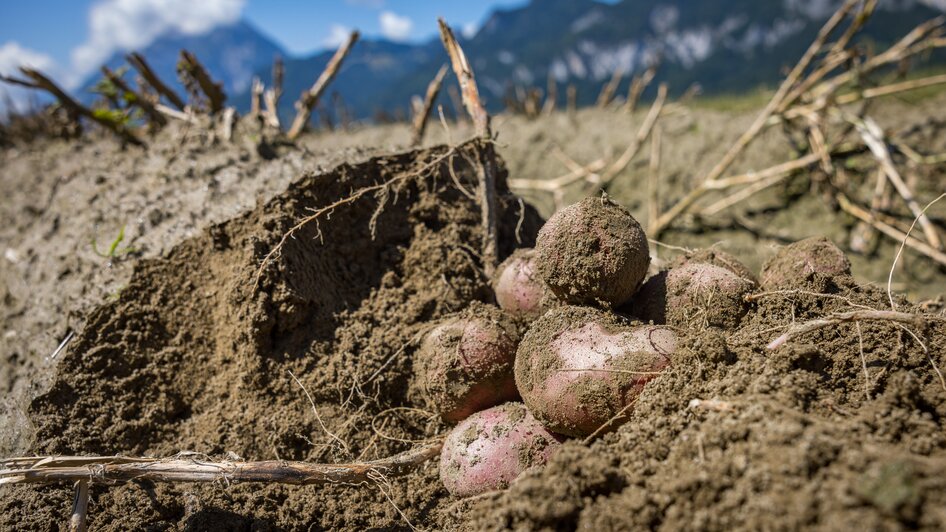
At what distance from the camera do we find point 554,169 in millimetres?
8047

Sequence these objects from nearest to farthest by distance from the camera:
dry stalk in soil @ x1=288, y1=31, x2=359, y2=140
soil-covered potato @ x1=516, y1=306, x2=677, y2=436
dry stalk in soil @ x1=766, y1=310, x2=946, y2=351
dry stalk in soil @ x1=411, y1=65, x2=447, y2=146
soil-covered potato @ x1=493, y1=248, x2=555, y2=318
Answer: dry stalk in soil @ x1=766, y1=310, x2=946, y2=351 → soil-covered potato @ x1=516, y1=306, x2=677, y2=436 → soil-covered potato @ x1=493, y1=248, x2=555, y2=318 → dry stalk in soil @ x1=411, y1=65, x2=447, y2=146 → dry stalk in soil @ x1=288, y1=31, x2=359, y2=140

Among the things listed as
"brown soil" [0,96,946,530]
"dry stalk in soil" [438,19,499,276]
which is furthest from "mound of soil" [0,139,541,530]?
"dry stalk in soil" [438,19,499,276]

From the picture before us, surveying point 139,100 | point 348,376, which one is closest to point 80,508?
point 348,376

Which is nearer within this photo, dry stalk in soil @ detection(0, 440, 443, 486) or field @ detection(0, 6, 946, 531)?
field @ detection(0, 6, 946, 531)

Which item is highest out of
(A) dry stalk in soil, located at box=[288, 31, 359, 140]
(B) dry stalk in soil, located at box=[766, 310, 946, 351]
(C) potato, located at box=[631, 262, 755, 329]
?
(A) dry stalk in soil, located at box=[288, 31, 359, 140]

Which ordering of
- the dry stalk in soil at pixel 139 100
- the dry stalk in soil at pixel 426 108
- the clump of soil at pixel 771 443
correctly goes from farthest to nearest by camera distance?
the dry stalk in soil at pixel 139 100
the dry stalk in soil at pixel 426 108
the clump of soil at pixel 771 443

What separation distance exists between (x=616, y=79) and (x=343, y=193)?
8000mm

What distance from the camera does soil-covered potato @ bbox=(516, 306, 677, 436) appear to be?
181 centimetres

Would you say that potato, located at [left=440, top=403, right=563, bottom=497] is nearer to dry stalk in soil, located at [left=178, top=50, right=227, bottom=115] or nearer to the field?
the field

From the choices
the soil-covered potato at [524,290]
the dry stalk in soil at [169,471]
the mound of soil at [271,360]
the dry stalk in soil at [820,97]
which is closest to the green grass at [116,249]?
the mound of soil at [271,360]

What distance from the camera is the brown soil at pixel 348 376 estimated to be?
1336 mm

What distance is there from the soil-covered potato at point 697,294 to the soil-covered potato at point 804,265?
0.10 metres

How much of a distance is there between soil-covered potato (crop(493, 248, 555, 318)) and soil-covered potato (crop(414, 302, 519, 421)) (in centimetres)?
10

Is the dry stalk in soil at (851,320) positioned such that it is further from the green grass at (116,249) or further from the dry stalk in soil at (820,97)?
the dry stalk in soil at (820,97)
